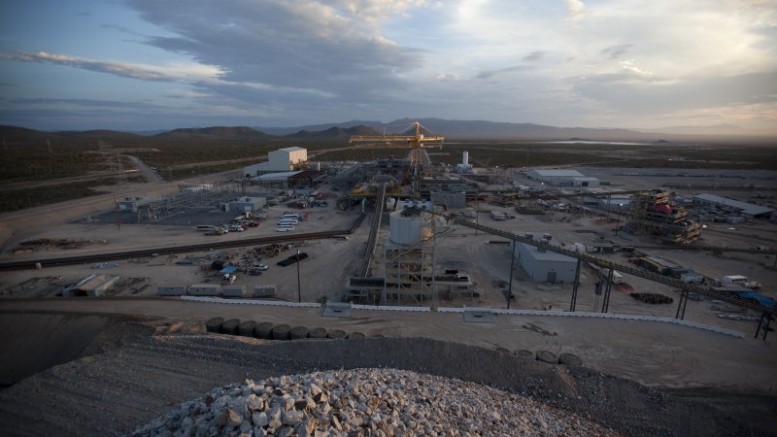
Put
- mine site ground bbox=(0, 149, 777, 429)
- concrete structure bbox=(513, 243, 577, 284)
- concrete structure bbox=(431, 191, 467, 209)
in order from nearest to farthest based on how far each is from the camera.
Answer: mine site ground bbox=(0, 149, 777, 429), concrete structure bbox=(513, 243, 577, 284), concrete structure bbox=(431, 191, 467, 209)

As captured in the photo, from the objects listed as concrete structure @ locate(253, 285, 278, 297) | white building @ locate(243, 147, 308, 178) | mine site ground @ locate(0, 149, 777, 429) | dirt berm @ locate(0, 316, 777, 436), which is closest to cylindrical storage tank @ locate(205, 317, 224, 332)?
mine site ground @ locate(0, 149, 777, 429)

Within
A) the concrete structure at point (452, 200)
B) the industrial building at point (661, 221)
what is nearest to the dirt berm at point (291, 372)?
the industrial building at point (661, 221)

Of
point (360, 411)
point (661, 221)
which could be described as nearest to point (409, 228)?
point (360, 411)

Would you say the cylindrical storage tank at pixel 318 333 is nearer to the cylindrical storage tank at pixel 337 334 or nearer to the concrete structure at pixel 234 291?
the cylindrical storage tank at pixel 337 334

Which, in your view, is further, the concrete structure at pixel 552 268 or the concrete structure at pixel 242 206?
the concrete structure at pixel 242 206

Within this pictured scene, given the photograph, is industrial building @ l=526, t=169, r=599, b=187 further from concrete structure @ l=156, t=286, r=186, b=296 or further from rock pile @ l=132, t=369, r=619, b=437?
rock pile @ l=132, t=369, r=619, b=437

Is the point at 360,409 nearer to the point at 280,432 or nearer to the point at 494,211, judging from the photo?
the point at 280,432
